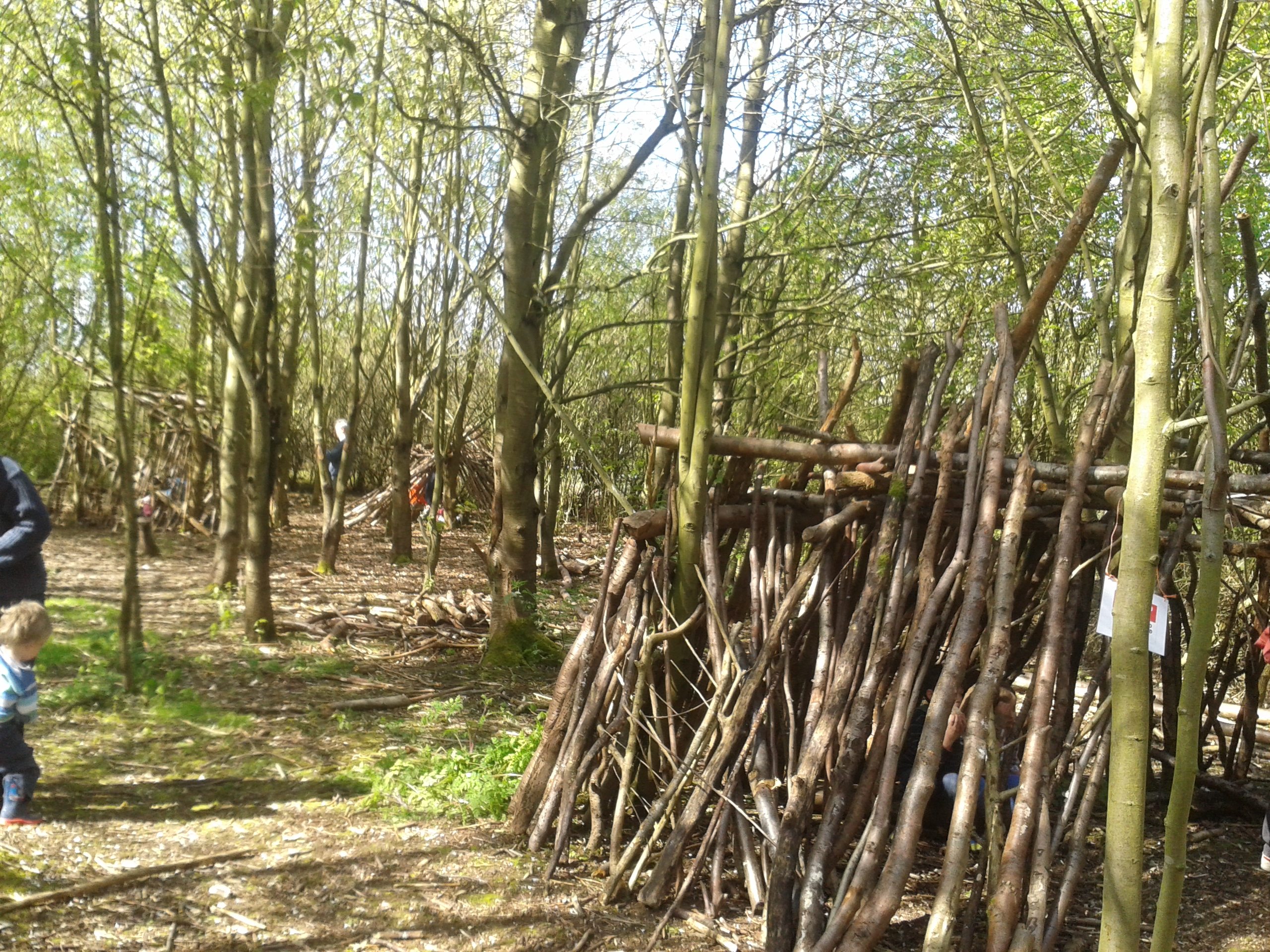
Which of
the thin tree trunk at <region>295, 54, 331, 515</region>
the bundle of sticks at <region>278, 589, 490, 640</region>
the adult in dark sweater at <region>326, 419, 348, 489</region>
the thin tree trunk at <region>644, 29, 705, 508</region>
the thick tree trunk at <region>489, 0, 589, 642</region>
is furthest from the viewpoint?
the adult in dark sweater at <region>326, 419, 348, 489</region>

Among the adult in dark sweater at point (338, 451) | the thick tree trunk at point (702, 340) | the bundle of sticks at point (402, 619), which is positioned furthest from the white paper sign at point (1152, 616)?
the adult in dark sweater at point (338, 451)

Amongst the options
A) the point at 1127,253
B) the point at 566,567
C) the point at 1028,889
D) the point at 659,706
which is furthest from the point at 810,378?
the point at 1028,889

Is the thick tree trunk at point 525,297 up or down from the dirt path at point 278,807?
up

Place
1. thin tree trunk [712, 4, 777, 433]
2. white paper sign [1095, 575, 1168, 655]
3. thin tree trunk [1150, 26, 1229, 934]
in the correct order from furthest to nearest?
thin tree trunk [712, 4, 777, 433] < white paper sign [1095, 575, 1168, 655] < thin tree trunk [1150, 26, 1229, 934]

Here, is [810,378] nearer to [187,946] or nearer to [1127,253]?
[1127,253]

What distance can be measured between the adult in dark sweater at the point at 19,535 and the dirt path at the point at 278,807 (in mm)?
871

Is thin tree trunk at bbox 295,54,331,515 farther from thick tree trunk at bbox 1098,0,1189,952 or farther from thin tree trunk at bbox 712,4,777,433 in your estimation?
thick tree trunk at bbox 1098,0,1189,952

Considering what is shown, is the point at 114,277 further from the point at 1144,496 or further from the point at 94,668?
the point at 1144,496

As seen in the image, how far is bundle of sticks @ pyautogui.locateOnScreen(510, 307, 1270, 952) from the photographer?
3.07m

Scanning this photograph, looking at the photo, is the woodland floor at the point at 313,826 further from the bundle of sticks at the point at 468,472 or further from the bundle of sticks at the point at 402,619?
the bundle of sticks at the point at 468,472

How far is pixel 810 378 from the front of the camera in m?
12.9

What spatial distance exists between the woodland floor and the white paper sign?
1271mm

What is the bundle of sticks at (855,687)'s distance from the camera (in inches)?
121

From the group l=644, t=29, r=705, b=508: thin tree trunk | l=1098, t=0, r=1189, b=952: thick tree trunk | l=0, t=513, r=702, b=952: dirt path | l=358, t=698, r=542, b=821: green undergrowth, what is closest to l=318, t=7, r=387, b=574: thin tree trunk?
l=0, t=513, r=702, b=952: dirt path
